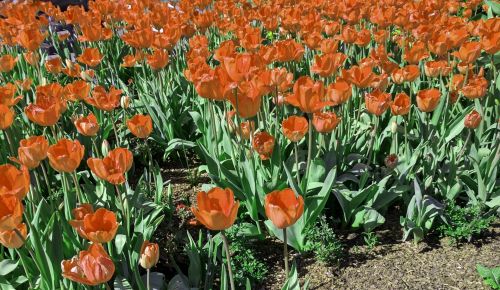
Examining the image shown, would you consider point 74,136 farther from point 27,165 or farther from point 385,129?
point 385,129

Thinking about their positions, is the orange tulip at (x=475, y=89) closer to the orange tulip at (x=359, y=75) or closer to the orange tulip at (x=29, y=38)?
the orange tulip at (x=359, y=75)

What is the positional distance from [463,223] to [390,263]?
0.45 metres

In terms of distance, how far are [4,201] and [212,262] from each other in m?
1.07

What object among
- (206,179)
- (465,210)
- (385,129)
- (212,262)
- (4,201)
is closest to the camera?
(4,201)

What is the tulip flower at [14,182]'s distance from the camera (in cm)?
197

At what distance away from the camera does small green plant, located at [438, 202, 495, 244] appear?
281 cm

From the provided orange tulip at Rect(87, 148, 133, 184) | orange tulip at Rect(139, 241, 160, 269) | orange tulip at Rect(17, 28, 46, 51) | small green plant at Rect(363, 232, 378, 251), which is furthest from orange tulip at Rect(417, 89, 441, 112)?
orange tulip at Rect(17, 28, 46, 51)

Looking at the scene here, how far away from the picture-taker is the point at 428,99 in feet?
9.59

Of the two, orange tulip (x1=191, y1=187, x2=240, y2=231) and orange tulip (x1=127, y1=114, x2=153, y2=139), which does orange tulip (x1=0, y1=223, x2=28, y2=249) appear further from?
orange tulip (x1=127, y1=114, x2=153, y2=139)

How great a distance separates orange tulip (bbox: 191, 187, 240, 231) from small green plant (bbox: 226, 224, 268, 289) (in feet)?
2.49

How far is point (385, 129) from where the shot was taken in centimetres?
343

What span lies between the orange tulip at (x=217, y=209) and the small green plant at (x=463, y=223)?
149 cm

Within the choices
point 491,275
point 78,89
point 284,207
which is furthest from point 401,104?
point 78,89

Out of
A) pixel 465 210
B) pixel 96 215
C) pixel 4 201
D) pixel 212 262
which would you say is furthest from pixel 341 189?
pixel 4 201
